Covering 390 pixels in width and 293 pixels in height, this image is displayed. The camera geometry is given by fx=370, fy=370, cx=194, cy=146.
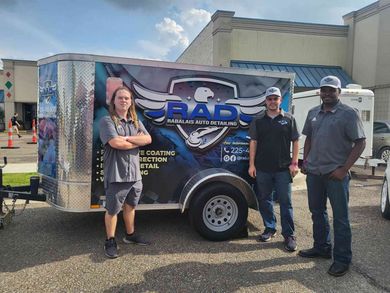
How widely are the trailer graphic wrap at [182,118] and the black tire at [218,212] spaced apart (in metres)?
0.30

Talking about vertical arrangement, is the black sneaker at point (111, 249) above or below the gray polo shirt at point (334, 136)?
below

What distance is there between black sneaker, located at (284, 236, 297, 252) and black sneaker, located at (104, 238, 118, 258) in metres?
2.08

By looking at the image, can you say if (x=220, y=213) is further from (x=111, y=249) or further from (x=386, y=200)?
(x=386, y=200)

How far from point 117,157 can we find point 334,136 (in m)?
2.39

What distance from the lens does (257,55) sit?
19.2m

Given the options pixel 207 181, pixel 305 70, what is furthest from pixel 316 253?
pixel 305 70

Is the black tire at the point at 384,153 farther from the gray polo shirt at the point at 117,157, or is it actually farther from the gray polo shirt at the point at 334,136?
the gray polo shirt at the point at 117,157

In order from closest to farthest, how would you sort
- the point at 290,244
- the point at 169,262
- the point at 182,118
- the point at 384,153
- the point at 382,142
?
the point at 169,262, the point at 290,244, the point at 182,118, the point at 384,153, the point at 382,142

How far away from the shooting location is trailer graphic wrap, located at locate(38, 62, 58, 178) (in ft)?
14.9

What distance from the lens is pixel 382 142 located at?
13.5 metres

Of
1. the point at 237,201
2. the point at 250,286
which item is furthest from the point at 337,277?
the point at 237,201

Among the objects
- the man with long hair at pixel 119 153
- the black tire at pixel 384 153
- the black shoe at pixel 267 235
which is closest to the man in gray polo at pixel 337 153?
the black shoe at pixel 267 235

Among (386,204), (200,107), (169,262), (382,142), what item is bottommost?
(169,262)

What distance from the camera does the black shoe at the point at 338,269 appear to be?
12.7 ft
